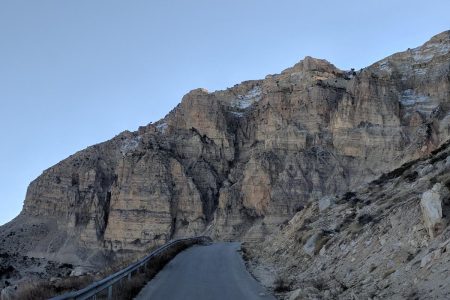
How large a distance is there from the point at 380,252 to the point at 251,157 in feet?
391

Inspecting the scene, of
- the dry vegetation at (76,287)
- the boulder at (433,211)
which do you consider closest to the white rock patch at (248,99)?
the dry vegetation at (76,287)

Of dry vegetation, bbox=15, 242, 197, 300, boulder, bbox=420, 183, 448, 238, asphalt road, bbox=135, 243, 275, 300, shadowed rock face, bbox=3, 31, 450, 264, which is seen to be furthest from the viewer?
shadowed rock face, bbox=3, 31, 450, 264

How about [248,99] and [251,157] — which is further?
[248,99]

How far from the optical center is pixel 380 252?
14.8 metres

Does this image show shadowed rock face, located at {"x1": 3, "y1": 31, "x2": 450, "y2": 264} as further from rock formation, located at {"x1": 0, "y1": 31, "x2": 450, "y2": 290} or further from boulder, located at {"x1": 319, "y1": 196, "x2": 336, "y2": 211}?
boulder, located at {"x1": 319, "y1": 196, "x2": 336, "y2": 211}

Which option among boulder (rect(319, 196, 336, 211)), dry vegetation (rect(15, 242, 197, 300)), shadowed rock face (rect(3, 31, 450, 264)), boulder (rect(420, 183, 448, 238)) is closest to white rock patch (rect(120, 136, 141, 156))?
shadowed rock face (rect(3, 31, 450, 264))

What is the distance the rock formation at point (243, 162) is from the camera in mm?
123688

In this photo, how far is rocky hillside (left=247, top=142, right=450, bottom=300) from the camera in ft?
36.9

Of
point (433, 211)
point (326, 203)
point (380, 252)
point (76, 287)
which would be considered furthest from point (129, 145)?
point (433, 211)

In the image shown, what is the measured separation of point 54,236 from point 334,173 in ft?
250

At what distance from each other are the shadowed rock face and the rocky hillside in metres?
89.3

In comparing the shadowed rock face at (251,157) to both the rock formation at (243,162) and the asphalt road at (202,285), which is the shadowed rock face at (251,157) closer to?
the rock formation at (243,162)

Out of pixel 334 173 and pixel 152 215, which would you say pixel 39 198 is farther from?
pixel 334 173

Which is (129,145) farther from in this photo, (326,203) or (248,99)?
(326,203)
